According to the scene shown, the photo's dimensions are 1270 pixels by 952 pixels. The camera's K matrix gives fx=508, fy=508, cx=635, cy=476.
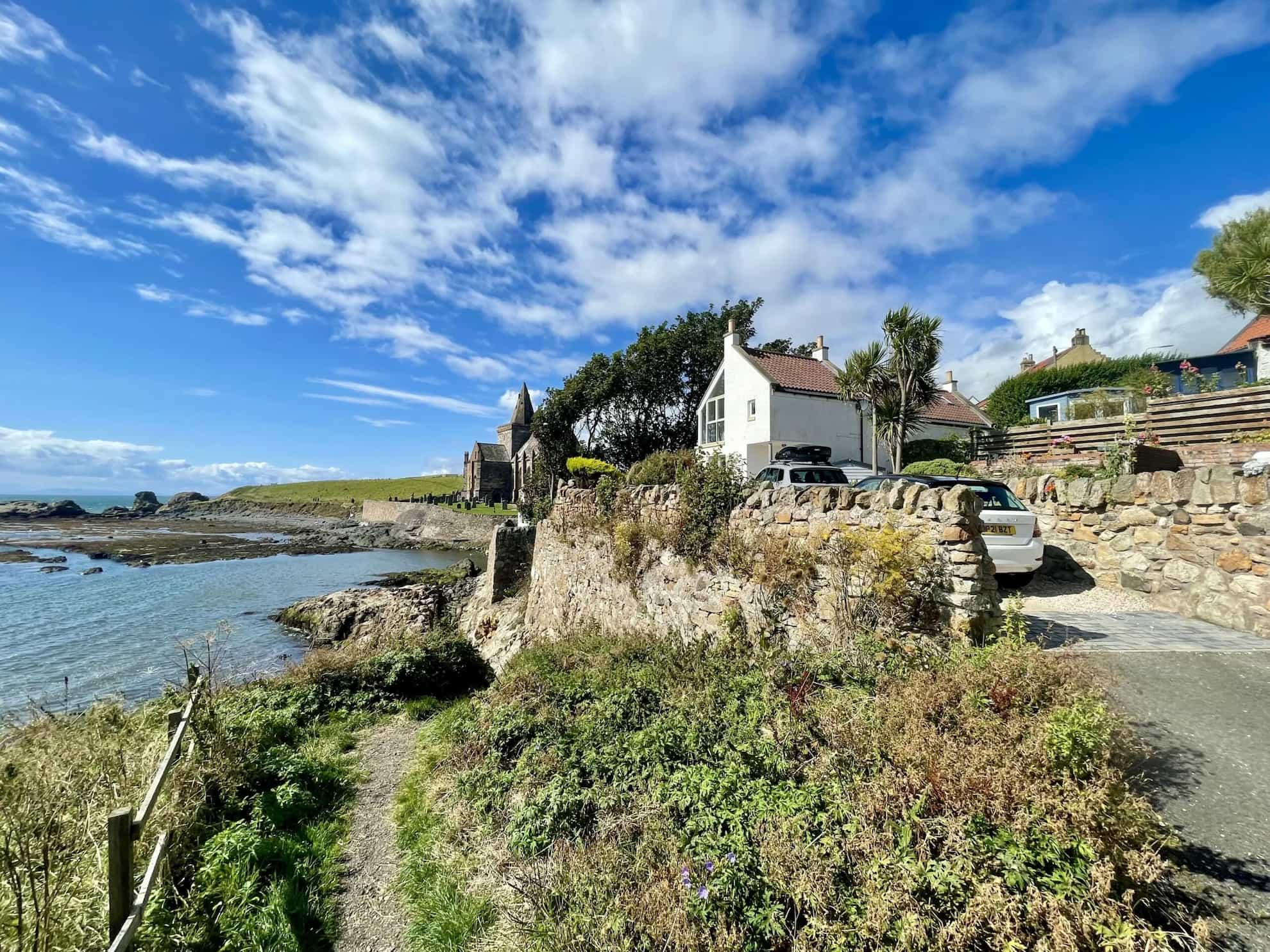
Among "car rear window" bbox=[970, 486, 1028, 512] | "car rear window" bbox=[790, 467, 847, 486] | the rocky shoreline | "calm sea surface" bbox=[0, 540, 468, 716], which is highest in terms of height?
"car rear window" bbox=[790, 467, 847, 486]

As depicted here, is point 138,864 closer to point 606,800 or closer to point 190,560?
point 606,800

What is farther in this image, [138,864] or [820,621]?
[820,621]

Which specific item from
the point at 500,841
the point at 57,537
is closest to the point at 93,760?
the point at 500,841

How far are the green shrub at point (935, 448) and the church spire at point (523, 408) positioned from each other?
5267 cm

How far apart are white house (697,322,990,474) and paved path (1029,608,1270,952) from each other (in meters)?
15.7

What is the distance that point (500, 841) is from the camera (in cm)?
463

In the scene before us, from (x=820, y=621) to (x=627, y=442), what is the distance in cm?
2870

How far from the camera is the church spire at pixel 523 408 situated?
68812 millimetres

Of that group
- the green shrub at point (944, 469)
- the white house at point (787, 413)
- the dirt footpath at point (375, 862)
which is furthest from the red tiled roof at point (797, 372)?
the dirt footpath at point (375, 862)

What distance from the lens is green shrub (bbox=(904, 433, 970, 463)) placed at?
22.0m

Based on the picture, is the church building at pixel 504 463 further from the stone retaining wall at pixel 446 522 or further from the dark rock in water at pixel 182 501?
the dark rock in water at pixel 182 501

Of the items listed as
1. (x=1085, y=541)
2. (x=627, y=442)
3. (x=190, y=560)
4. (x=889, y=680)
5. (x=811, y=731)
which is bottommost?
(x=190, y=560)

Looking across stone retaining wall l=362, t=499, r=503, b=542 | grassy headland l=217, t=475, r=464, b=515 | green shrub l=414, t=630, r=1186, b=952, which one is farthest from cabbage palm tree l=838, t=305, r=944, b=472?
grassy headland l=217, t=475, r=464, b=515

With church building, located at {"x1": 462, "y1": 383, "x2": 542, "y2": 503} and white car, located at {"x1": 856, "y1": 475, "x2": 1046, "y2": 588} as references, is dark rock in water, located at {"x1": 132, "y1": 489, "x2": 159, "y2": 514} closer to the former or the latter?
church building, located at {"x1": 462, "y1": 383, "x2": 542, "y2": 503}
